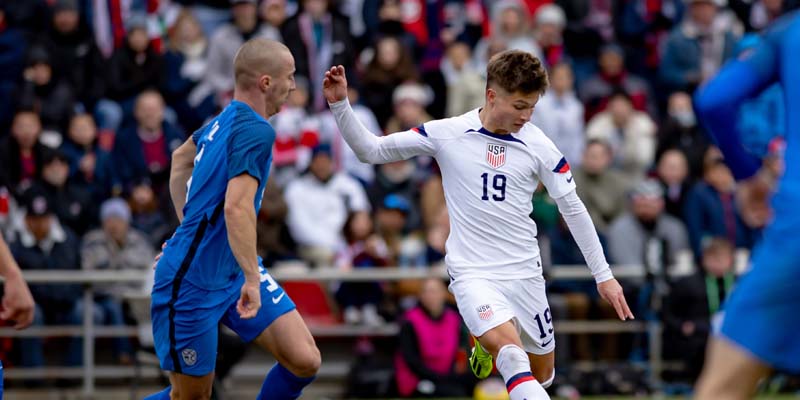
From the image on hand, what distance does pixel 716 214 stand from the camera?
14.9 m

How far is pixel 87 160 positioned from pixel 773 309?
1048 cm

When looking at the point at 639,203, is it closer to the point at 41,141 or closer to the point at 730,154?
the point at 41,141

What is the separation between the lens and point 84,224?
14.2 m

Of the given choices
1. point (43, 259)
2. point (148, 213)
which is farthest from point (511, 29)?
point (43, 259)

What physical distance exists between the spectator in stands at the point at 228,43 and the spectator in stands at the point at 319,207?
1781 millimetres

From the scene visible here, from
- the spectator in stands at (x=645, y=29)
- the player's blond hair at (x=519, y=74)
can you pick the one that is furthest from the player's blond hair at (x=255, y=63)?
→ the spectator in stands at (x=645, y=29)

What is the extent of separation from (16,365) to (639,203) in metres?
6.49

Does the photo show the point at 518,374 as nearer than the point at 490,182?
Yes

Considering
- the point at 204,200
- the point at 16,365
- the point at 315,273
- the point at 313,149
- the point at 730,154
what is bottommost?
the point at 16,365

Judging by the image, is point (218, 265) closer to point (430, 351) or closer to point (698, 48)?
point (430, 351)

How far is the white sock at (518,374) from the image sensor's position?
752 cm

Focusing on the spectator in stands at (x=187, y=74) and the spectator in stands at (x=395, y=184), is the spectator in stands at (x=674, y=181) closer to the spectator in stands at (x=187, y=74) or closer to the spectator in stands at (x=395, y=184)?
the spectator in stands at (x=395, y=184)

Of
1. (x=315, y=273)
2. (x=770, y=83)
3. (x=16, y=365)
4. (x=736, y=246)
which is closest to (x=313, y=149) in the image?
(x=315, y=273)

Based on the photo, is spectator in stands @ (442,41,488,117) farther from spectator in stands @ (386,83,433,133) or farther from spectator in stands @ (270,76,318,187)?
spectator in stands @ (270,76,318,187)
